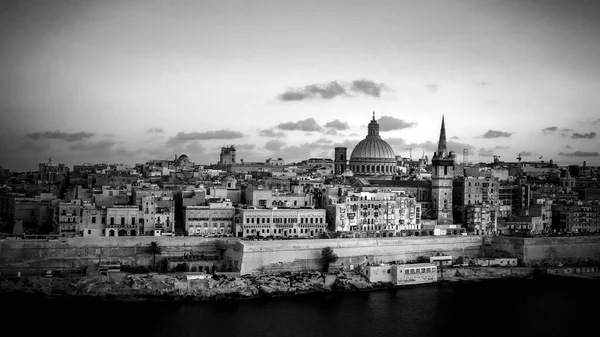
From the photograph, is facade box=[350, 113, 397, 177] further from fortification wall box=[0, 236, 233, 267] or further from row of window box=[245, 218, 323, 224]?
fortification wall box=[0, 236, 233, 267]

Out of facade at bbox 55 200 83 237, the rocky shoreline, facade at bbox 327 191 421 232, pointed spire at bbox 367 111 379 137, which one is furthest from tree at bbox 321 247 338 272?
pointed spire at bbox 367 111 379 137

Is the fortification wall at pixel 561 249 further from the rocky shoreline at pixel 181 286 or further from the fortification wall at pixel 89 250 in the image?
the fortification wall at pixel 89 250

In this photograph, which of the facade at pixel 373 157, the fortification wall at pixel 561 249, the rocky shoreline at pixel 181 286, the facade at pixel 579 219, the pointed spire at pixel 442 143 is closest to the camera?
the rocky shoreline at pixel 181 286

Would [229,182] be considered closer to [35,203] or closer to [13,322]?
[35,203]

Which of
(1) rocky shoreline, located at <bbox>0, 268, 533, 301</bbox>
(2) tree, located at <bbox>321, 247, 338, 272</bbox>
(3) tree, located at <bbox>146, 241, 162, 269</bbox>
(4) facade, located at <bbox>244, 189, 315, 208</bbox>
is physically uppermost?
(4) facade, located at <bbox>244, 189, 315, 208</bbox>

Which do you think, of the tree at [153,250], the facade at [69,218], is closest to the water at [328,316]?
the tree at [153,250]

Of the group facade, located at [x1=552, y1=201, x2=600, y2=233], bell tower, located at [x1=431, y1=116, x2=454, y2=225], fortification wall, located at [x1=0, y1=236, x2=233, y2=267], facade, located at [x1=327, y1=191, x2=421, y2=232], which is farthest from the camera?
bell tower, located at [x1=431, y1=116, x2=454, y2=225]
